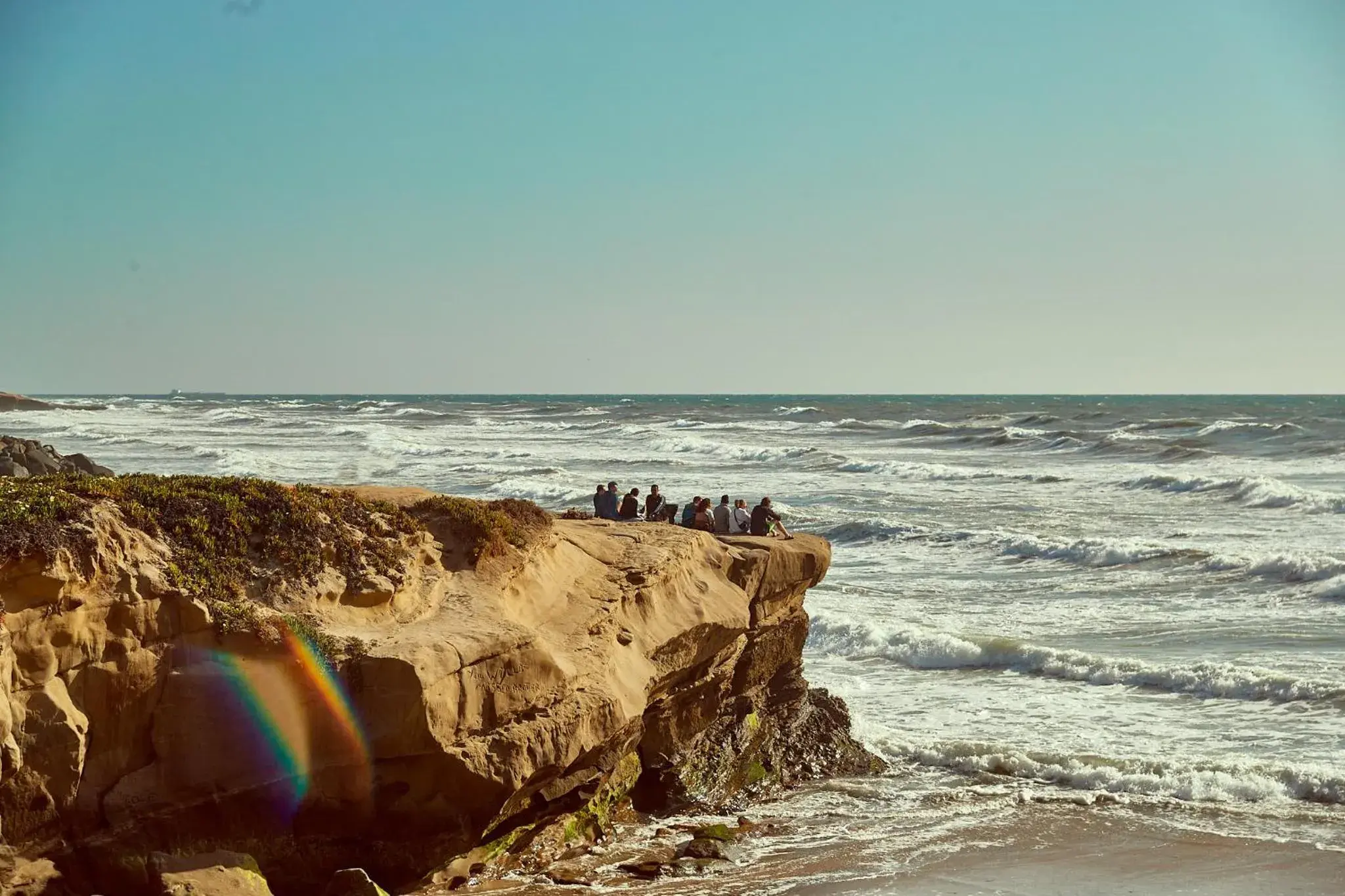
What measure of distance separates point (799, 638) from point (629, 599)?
10.5 feet

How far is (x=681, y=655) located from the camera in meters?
10.6

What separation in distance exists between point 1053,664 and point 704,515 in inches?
193

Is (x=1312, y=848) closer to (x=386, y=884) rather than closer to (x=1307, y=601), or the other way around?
(x=386, y=884)

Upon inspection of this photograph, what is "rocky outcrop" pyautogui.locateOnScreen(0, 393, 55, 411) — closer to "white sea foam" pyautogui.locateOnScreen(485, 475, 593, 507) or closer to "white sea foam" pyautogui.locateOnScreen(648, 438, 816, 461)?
"white sea foam" pyautogui.locateOnScreen(648, 438, 816, 461)

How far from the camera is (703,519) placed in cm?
1527

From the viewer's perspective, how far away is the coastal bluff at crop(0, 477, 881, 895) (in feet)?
23.7

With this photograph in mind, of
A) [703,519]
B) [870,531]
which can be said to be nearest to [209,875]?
[703,519]

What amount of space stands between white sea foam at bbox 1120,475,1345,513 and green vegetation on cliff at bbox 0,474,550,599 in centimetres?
2904

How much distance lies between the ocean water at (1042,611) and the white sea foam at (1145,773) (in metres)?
0.03

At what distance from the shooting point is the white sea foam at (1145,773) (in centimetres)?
1122

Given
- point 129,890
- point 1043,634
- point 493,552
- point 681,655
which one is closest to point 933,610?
point 1043,634

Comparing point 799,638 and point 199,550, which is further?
point 799,638

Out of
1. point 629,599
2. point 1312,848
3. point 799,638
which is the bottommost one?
point 1312,848

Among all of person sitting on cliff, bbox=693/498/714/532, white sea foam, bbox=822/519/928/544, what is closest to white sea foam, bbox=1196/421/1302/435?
white sea foam, bbox=822/519/928/544
